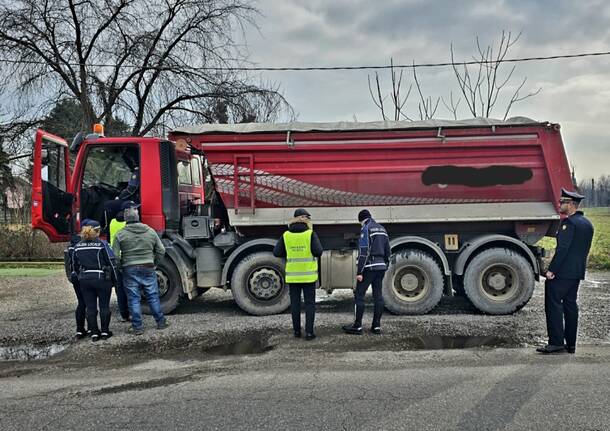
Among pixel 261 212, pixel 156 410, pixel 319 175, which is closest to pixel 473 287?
pixel 319 175

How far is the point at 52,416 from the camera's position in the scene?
3621 mm

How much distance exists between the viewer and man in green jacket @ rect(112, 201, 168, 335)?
6094 millimetres

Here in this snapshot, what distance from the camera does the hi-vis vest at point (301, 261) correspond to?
579 cm

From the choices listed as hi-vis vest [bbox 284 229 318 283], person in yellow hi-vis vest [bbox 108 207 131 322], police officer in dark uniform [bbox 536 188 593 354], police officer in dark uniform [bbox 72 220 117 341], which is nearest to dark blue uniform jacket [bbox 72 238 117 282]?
police officer in dark uniform [bbox 72 220 117 341]

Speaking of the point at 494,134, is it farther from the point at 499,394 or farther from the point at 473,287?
the point at 499,394

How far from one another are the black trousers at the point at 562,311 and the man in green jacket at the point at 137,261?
4.79 meters

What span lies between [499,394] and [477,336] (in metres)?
1.97

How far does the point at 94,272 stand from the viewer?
580cm

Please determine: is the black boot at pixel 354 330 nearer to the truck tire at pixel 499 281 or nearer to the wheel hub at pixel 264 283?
the wheel hub at pixel 264 283

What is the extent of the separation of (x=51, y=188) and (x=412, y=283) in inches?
214

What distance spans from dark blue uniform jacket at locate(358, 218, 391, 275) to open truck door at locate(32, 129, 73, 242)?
14.2ft

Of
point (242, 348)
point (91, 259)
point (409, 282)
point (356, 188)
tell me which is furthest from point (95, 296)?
point (409, 282)

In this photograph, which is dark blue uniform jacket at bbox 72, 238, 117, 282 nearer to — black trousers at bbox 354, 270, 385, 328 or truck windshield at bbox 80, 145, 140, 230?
truck windshield at bbox 80, 145, 140, 230

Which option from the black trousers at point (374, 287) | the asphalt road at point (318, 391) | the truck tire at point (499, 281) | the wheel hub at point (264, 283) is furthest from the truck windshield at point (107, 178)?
the truck tire at point (499, 281)
